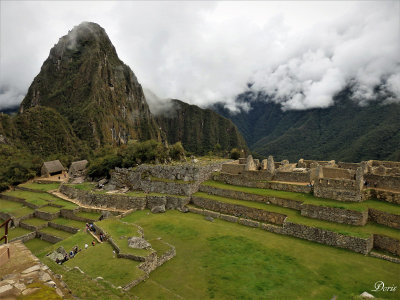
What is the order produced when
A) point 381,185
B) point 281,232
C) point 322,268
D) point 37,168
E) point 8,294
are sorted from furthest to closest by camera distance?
point 37,168
point 381,185
point 281,232
point 322,268
point 8,294

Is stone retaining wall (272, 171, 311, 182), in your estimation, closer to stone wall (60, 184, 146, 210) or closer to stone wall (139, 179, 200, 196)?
stone wall (139, 179, 200, 196)

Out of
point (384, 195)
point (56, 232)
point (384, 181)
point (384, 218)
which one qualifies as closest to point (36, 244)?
point (56, 232)

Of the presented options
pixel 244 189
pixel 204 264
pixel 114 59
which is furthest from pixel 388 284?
pixel 114 59

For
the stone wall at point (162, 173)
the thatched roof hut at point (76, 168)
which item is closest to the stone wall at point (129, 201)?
the stone wall at point (162, 173)

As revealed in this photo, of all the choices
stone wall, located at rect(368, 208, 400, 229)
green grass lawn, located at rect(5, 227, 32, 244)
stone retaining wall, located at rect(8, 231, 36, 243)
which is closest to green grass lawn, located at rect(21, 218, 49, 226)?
green grass lawn, located at rect(5, 227, 32, 244)

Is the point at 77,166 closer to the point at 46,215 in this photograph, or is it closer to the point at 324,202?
the point at 46,215

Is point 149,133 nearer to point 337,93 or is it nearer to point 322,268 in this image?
point 337,93
